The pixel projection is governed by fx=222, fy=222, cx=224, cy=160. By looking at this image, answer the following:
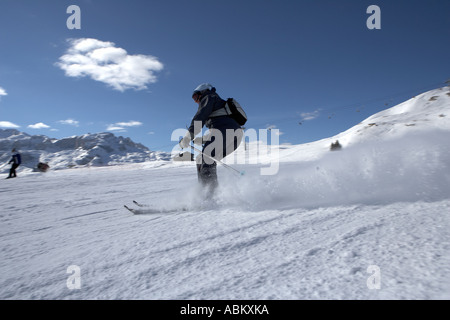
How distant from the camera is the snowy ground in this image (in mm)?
1148

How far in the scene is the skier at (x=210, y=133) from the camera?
3850 mm

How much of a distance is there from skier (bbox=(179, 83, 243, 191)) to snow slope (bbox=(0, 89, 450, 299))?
509 millimetres

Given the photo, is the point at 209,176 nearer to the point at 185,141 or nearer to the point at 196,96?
the point at 185,141

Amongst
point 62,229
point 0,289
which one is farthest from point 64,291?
point 62,229

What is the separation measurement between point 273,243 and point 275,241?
42 millimetres

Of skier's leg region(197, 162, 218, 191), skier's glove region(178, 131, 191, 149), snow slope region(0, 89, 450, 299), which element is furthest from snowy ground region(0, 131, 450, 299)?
skier's glove region(178, 131, 191, 149)

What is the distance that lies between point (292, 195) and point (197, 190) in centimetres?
158

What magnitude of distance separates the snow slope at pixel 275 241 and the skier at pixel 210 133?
51 cm

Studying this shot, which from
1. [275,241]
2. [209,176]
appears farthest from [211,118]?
[275,241]

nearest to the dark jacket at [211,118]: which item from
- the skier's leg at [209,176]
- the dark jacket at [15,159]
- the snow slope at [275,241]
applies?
the skier's leg at [209,176]

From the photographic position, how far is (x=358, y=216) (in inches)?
80.3

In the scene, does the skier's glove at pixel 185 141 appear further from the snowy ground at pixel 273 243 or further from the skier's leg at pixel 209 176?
the snowy ground at pixel 273 243

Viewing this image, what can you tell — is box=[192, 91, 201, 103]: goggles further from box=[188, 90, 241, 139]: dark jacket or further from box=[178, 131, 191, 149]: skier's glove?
box=[178, 131, 191, 149]: skier's glove

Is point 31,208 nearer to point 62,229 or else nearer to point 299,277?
point 62,229
